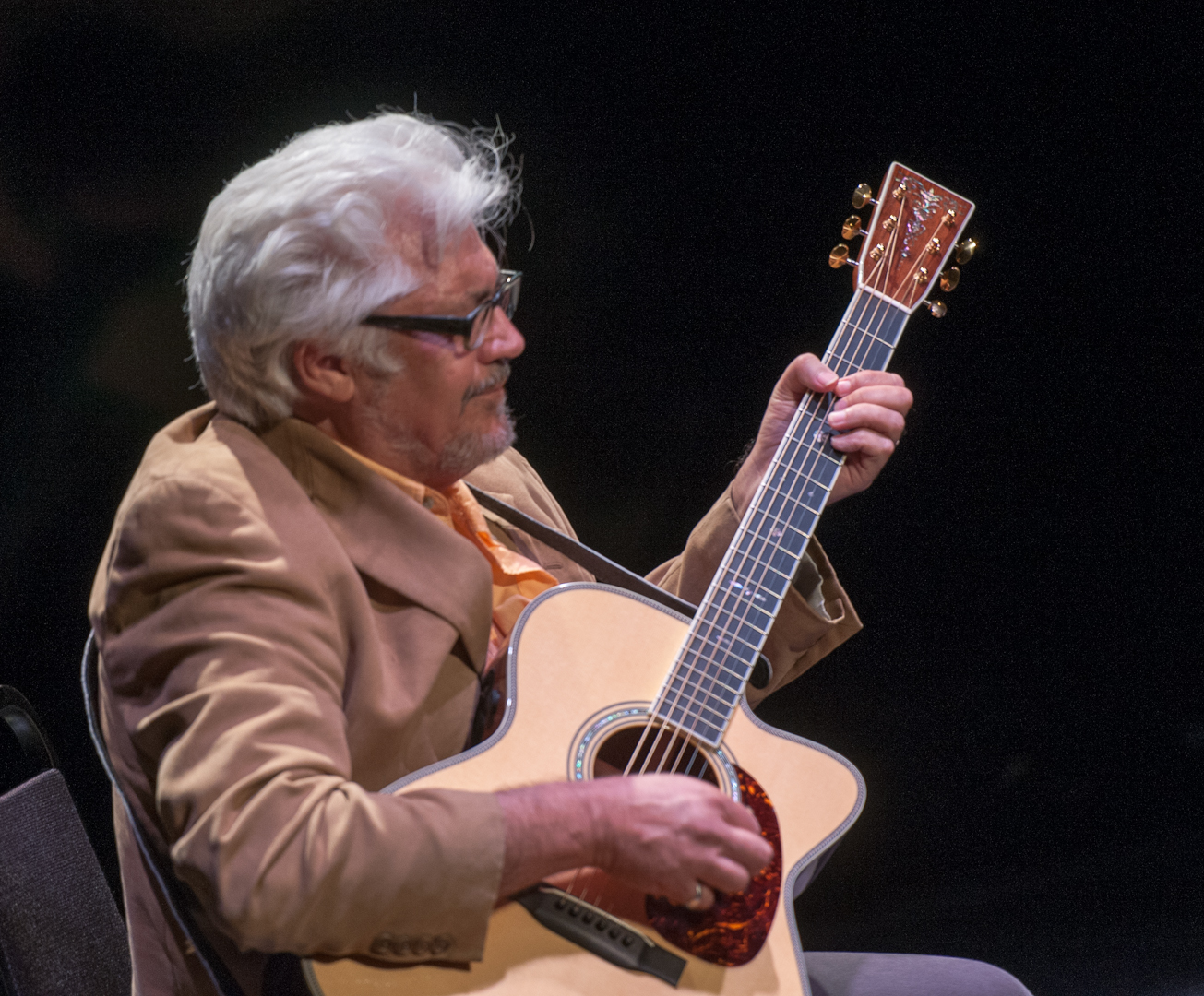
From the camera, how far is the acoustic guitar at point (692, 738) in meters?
1.12

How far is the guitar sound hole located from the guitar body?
17 mm

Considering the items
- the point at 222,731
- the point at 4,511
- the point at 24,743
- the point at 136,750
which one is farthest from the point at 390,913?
the point at 4,511

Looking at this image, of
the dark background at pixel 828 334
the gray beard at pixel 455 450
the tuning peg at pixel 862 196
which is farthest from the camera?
the dark background at pixel 828 334

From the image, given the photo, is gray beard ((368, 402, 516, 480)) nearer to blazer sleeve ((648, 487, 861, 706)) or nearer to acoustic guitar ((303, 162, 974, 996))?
acoustic guitar ((303, 162, 974, 996))

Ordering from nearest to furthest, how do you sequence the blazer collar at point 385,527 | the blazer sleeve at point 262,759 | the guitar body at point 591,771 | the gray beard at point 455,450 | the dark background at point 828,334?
the blazer sleeve at point 262,759 < the guitar body at point 591,771 < the blazer collar at point 385,527 < the gray beard at point 455,450 < the dark background at point 828,334

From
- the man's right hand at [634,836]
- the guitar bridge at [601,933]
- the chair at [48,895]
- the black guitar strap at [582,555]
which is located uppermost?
the black guitar strap at [582,555]

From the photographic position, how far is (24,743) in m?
1.60

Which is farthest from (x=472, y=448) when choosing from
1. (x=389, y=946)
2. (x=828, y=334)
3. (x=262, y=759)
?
(x=828, y=334)

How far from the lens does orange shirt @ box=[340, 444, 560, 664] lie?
1.55 m

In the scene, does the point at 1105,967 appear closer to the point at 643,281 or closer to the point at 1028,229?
the point at 1028,229

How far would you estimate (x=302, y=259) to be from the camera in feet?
4.33

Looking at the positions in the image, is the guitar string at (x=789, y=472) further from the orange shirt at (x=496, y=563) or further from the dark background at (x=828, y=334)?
the dark background at (x=828, y=334)

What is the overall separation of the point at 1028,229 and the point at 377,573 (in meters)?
1.98

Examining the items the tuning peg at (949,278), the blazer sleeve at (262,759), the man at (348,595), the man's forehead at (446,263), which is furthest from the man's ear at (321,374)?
the tuning peg at (949,278)
